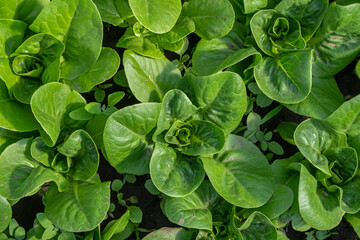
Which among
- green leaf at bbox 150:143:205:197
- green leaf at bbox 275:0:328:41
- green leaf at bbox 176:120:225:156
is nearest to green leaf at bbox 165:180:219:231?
green leaf at bbox 150:143:205:197

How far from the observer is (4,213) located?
99.9 inches

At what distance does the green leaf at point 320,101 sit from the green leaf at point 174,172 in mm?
772

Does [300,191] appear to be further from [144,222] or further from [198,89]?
[144,222]

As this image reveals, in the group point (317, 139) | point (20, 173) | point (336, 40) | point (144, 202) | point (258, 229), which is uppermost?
point (336, 40)

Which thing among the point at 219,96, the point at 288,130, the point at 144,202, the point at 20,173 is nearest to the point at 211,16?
the point at 219,96

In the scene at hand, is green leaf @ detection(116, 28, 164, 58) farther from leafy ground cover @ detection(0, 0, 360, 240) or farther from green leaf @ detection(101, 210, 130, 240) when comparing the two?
green leaf @ detection(101, 210, 130, 240)

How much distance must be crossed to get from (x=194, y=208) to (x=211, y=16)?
1246 millimetres

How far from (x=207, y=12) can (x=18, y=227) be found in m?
1.92

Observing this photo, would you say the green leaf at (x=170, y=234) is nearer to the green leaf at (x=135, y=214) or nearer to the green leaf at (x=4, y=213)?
the green leaf at (x=135, y=214)

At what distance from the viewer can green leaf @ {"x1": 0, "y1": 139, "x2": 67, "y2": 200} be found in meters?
2.38

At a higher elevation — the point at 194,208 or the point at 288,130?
the point at 288,130

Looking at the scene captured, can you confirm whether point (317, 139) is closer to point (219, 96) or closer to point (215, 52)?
point (219, 96)

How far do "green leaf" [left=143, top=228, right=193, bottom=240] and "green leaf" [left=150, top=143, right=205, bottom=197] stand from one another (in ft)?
1.23

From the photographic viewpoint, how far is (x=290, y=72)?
2.59 m
